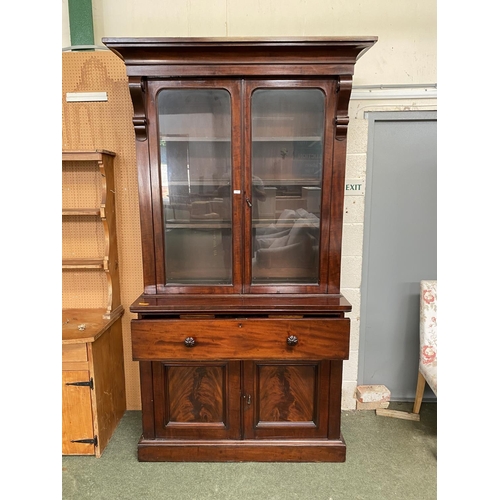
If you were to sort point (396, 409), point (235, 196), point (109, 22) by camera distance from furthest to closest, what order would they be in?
point (396, 409) < point (109, 22) < point (235, 196)

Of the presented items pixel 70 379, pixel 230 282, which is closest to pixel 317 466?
pixel 230 282

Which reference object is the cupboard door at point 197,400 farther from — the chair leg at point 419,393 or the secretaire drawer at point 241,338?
the chair leg at point 419,393

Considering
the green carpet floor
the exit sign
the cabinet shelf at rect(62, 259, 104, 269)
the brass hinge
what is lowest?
the green carpet floor

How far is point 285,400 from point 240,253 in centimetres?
84

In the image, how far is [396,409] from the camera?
2363mm

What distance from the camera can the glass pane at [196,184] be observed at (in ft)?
6.02

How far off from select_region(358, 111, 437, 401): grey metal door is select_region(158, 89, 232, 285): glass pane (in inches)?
38.2

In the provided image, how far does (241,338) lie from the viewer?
5.86 ft

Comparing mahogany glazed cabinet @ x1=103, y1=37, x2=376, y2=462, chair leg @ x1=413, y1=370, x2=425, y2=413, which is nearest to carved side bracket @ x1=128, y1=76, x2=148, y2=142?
mahogany glazed cabinet @ x1=103, y1=37, x2=376, y2=462

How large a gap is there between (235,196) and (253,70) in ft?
2.03

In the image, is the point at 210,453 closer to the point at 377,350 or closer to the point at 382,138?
the point at 377,350

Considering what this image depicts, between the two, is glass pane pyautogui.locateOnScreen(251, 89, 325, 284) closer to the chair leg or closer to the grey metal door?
the grey metal door

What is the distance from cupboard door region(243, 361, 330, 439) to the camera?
1875 millimetres

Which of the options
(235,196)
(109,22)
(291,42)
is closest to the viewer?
(291,42)
